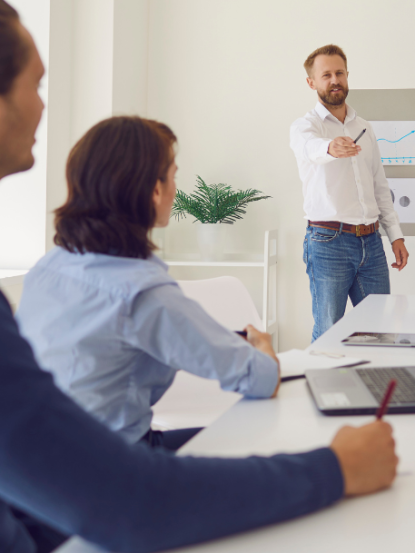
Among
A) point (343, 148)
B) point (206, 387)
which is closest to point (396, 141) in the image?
point (343, 148)

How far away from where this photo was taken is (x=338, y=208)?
263cm

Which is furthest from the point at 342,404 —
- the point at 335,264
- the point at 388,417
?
the point at 335,264

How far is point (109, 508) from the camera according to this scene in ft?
1.44

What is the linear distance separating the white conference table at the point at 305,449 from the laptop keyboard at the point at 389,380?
0.04m

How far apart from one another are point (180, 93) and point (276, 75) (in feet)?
2.26

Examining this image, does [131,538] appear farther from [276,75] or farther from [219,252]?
[276,75]

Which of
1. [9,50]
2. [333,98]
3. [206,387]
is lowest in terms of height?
[206,387]

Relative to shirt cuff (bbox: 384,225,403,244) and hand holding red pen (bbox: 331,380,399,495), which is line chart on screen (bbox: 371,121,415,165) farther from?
hand holding red pen (bbox: 331,380,399,495)

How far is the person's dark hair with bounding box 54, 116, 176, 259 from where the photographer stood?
99 cm

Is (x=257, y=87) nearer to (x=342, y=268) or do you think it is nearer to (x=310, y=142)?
(x=310, y=142)

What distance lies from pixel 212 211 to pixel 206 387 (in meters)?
1.96

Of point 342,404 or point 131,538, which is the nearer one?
point 131,538

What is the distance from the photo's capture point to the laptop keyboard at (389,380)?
0.90m

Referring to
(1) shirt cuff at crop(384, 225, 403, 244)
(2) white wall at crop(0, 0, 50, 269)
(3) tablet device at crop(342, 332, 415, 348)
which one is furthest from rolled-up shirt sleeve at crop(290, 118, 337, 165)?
(2) white wall at crop(0, 0, 50, 269)
